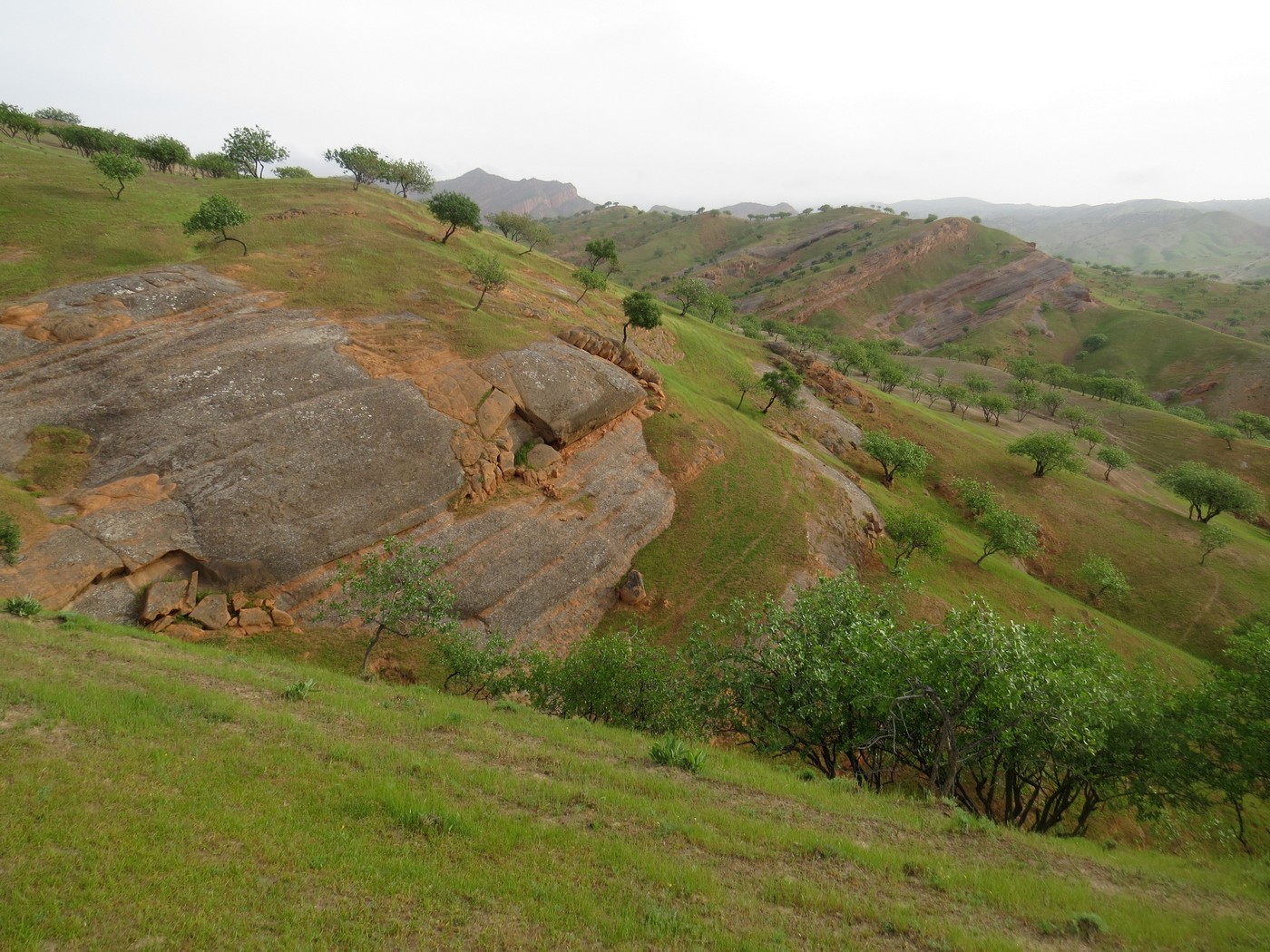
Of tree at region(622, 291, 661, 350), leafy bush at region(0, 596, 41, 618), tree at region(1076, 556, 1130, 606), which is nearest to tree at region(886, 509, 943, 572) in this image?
tree at region(1076, 556, 1130, 606)

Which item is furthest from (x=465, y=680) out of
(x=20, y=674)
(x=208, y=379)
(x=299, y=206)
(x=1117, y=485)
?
(x=1117, y=485)

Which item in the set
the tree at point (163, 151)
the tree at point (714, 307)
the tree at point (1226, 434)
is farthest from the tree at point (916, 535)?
the tree at point (163, 151)

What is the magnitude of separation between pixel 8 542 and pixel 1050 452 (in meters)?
90.2

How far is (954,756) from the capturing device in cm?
1540

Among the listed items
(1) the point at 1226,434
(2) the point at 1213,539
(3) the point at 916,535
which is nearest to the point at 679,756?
(3) the point at 916,535

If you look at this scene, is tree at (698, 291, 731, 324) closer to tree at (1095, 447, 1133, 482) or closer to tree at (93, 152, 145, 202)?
tree at (1095, 447, 1133, 482)

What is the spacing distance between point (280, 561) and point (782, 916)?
29426mm

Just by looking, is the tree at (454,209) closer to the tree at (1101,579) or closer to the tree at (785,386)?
the tree at (785,386)

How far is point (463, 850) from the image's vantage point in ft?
29.9

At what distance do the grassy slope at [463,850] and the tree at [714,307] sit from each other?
102819mm

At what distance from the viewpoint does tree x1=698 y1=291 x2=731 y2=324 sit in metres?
107

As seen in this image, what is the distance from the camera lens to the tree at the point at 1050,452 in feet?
207

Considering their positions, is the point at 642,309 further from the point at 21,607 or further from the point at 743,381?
the point at 21,607

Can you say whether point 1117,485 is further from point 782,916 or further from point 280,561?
point 280,561
